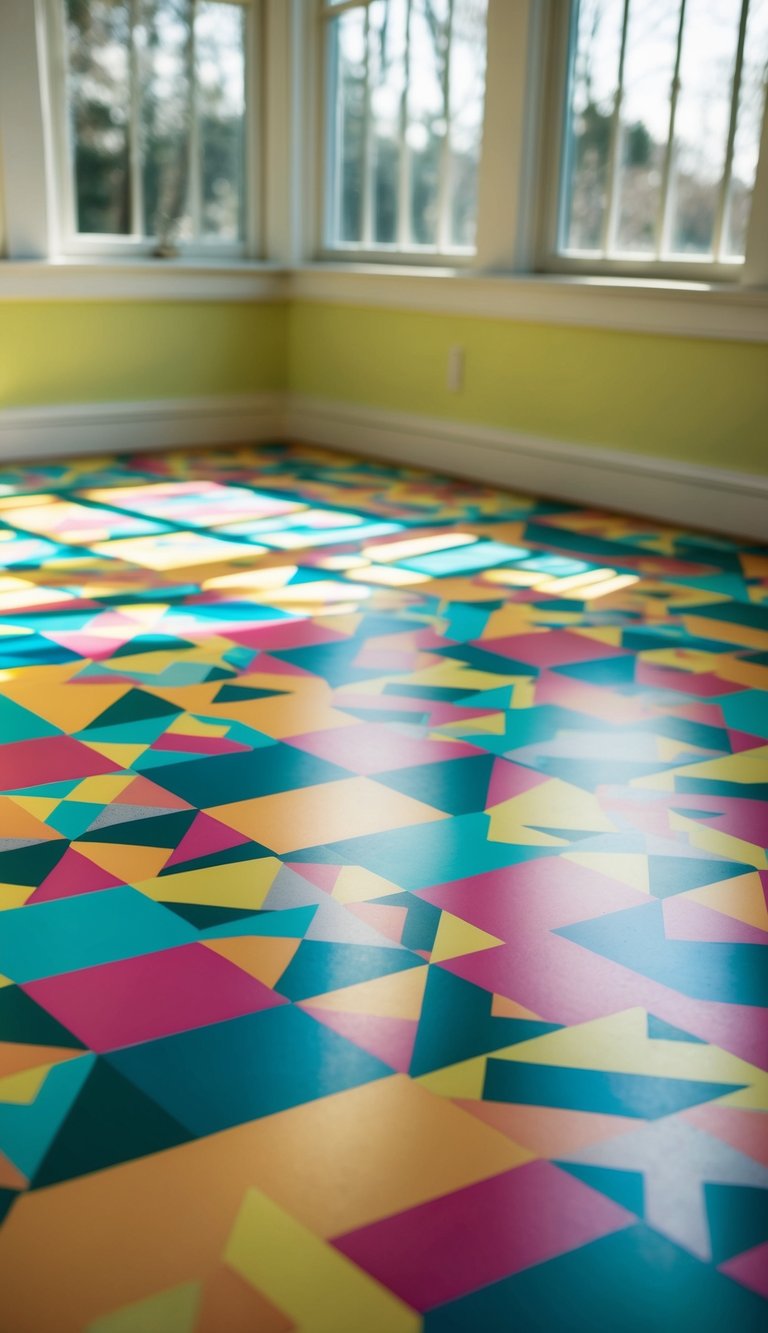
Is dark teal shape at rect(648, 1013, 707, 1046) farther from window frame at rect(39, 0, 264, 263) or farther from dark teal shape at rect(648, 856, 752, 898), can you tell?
window frame at rect(39, 0, 264, 263)

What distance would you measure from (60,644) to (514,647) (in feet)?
2.82

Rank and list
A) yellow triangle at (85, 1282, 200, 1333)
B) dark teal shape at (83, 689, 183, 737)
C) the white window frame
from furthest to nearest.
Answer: the white window frame, dark teal shape at (83, 689, 183, 737), yellow triangle at (85, 1282, 200, 1333)

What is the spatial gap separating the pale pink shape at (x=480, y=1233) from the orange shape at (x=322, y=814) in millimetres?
653

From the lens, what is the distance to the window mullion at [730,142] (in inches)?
133

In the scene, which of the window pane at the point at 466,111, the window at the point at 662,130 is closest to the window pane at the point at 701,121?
the window at the point at 662,130

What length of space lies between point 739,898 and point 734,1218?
0.57 metres

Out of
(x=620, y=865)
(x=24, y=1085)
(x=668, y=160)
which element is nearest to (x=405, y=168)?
(x=668, y=160)

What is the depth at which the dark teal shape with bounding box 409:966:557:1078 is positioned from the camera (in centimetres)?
122

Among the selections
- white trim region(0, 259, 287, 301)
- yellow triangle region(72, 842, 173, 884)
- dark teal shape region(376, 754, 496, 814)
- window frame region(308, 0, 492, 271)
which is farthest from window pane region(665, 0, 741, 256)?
yellow triangle region(72, 842, 173, 884)

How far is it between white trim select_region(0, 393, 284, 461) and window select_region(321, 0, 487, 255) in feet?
2.33

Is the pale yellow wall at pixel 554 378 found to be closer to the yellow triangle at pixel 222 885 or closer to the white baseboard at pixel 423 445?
the white baseboard at pixel 423 445

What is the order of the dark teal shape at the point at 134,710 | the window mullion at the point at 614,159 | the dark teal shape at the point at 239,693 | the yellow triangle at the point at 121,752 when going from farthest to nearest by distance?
the window mullion at the point at 614,159 < the dark teal shape at the point at 239,693 < the dark teal shape at the point at 134,710 < the yellow triangle at the point at 121,752

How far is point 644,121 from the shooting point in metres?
3.70

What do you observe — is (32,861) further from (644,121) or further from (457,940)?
(644,121)
